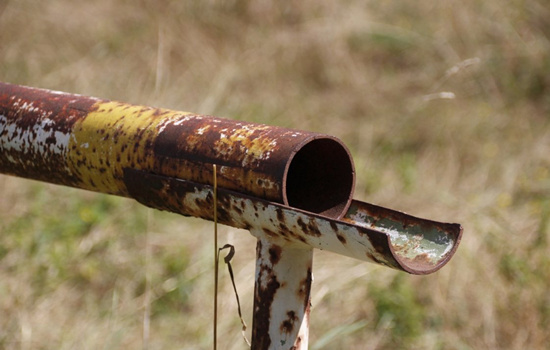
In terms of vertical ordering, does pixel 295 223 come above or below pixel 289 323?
above

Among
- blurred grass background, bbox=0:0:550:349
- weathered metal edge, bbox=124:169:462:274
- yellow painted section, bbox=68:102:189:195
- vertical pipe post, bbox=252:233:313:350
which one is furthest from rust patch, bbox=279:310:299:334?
blurred grass background, bbox=0:0:550:349

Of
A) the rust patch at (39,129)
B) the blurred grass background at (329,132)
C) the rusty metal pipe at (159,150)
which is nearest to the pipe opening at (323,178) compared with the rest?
the rusty metal pipe at (159,150)

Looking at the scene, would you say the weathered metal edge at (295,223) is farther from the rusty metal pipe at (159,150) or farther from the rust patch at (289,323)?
the rust patch at (289,323)

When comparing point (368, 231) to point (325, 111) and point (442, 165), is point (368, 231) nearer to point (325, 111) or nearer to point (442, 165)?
point (442, 165)

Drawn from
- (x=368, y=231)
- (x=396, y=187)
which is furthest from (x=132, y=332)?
(x=368, y=231)

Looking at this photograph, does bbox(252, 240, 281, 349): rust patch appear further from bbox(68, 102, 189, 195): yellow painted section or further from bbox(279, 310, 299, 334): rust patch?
bbox(68, 102, 189, 195): yellow painted section

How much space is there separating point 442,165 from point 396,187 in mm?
362

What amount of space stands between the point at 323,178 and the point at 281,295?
7.1 inches

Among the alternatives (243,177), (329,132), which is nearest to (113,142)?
(243,177)

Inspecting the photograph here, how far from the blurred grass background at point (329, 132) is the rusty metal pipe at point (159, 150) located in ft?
2.06

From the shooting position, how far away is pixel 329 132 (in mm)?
4258

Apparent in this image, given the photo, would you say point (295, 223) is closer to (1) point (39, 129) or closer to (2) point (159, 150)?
(2) point (159, 150)

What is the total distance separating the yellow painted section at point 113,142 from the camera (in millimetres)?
1046

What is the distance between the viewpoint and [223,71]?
452 centimetres
